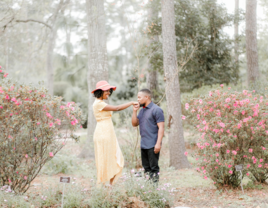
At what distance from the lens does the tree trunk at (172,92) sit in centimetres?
732

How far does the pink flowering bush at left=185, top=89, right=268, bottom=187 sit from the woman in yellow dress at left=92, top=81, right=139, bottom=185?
57.6 inches

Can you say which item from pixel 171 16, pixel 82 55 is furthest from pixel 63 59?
pixel 171 16

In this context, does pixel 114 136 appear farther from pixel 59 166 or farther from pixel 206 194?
pixel 59 166

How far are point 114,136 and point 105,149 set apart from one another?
10.3 inches

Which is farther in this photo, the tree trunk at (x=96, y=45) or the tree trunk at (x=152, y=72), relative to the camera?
the tree trunk at (x=152, y=72)

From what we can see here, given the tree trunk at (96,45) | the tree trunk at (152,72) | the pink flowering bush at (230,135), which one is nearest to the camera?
the pink flowering bush at (230,135)

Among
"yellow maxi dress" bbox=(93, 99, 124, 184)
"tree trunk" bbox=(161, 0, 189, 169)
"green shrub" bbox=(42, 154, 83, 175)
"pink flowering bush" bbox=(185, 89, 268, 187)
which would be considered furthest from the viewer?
"green shrub" bbox=(42, 154, 83, 175)

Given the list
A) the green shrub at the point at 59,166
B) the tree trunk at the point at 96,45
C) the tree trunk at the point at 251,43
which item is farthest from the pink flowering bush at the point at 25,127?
the tree trunk at the point at 251,43

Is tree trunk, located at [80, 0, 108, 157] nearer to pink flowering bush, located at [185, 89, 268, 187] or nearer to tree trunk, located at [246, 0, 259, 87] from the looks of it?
pink flowering bush, located at [185, 89, 268, 187]

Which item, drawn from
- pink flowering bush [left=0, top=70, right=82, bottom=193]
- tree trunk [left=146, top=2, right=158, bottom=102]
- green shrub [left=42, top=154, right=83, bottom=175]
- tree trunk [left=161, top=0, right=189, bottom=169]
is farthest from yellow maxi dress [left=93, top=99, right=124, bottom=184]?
tree trunk [left=146, top=2, right=158, bottom=102]

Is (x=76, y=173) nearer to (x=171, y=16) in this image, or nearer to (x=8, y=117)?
(x=8, y=117)

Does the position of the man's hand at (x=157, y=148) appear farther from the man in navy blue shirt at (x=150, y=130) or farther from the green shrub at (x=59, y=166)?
the green shrub at (x=59, y=166)

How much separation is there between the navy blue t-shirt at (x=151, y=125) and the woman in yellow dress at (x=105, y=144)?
0.35 meters

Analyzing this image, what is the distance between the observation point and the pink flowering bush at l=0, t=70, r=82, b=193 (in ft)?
13.4
